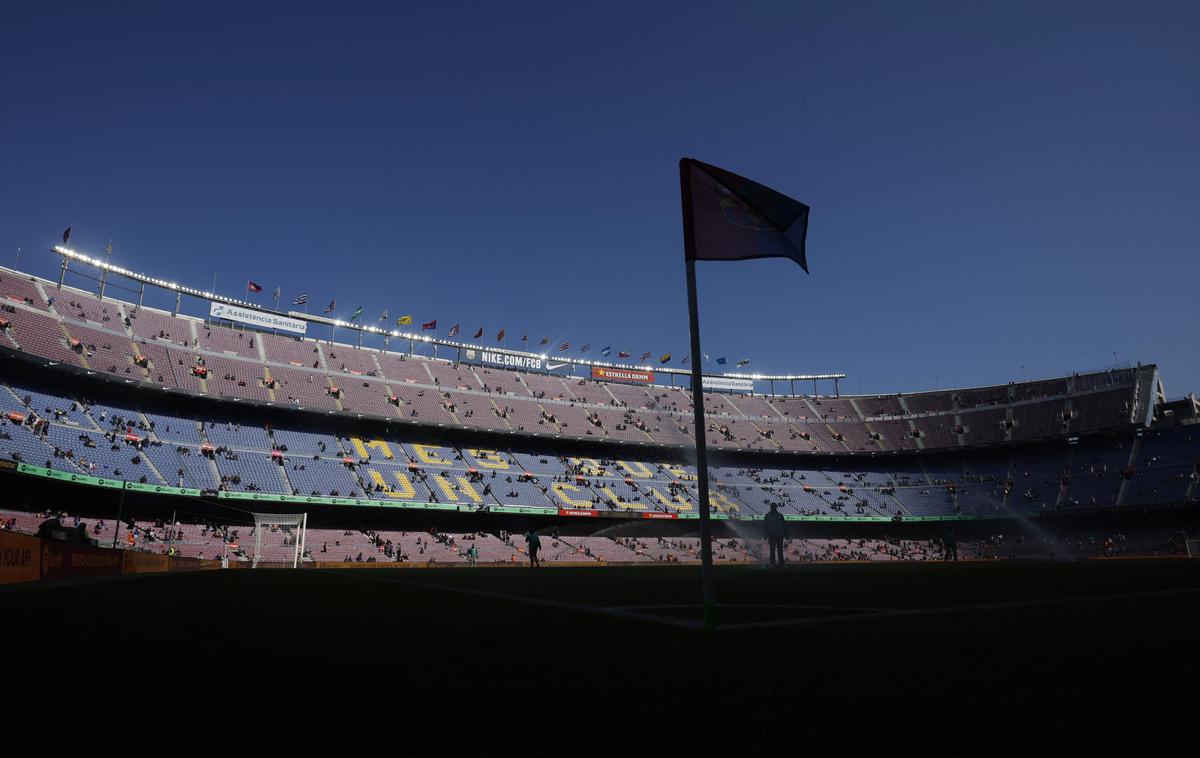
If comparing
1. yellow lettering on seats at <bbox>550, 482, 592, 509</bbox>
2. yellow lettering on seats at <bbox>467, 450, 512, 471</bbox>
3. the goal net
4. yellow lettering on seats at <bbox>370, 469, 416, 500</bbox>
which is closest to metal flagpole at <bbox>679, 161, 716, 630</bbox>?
the goal net

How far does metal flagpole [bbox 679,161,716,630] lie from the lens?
5887 mm

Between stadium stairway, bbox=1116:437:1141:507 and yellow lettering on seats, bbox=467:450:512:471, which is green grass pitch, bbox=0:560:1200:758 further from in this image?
stadium stairway, bbox=1116:437:1141:507

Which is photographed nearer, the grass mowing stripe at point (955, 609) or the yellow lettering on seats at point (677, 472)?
the grass mowing stripe at point (955, 609)

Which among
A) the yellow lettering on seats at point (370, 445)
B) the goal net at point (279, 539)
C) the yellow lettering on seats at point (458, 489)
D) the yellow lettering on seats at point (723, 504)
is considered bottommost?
the goal net at point (279, 539)

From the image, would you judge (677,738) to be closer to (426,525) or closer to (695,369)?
(695,369)

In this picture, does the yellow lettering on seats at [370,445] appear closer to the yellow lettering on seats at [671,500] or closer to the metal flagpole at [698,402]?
the yellow lettering on seats at [671,500]

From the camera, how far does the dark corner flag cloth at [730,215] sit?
297 inches

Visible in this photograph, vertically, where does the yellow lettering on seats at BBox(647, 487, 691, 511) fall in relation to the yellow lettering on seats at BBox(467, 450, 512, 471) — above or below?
below

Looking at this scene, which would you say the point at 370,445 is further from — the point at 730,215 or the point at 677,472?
the point at 730,215

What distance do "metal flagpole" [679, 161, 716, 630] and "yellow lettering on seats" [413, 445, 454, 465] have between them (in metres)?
→ 54.0

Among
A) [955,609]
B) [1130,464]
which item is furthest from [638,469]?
[955,609]

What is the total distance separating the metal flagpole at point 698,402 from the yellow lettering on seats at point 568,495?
5232 centimetres

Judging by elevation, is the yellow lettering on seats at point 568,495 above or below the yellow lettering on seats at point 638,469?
below

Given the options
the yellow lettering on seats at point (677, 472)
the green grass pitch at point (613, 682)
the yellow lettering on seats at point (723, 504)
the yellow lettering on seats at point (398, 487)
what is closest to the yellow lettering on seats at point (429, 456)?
the yellow lettering on seats at point (398, 487)
